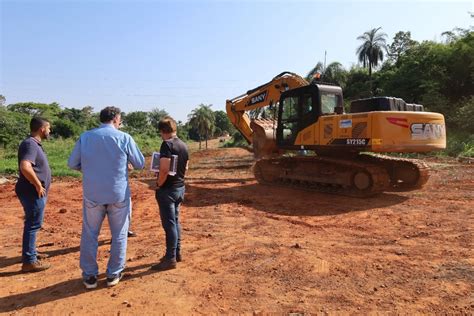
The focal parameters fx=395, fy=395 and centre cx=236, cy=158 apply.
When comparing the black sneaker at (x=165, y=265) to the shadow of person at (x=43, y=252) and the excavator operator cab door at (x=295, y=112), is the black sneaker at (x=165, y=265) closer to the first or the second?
the shadow of person at (x=43, y=252)

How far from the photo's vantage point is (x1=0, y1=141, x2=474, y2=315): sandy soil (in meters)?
3.88

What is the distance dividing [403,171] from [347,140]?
2.06 meters

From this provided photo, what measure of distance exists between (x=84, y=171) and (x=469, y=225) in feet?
20.4

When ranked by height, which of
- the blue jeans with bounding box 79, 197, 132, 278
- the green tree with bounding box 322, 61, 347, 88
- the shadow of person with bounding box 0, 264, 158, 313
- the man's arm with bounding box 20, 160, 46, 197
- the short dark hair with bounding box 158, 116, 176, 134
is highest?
the green tree with bounding box 322, 61, 347, 88

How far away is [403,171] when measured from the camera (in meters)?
10.3

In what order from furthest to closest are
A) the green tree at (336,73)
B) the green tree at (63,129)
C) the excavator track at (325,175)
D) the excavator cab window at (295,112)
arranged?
the green tree at (63,129) < the green tree at (336,73) < the excavator cab window at (295,112) < the excavator track at (325,175)

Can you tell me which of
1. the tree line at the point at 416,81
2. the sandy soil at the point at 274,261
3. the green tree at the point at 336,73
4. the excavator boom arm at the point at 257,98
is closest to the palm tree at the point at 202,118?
the tree line at the point at 416,81

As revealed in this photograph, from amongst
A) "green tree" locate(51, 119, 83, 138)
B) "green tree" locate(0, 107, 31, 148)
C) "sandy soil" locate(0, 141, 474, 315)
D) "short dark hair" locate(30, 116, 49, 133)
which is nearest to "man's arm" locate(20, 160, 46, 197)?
"short dark hair" locate(30, 116, 49, 133)

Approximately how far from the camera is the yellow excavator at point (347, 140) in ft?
29.0

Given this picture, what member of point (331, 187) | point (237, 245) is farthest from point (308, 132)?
point (237, 245)

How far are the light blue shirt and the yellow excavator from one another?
6300 mm

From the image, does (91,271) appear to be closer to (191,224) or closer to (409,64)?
(191,224)

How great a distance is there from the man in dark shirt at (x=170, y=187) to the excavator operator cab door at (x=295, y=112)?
6.24 metres

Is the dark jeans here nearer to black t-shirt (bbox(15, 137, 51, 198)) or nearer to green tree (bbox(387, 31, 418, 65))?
black t-shirt (bbox(15, 137, 51, 198))
